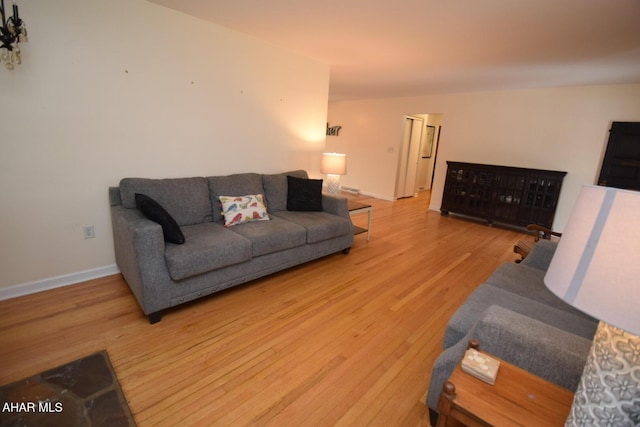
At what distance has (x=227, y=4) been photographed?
7.98 feet

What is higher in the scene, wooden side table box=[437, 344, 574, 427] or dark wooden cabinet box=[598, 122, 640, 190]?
dark wooden cabinet box=[598, 122, 640, 190]

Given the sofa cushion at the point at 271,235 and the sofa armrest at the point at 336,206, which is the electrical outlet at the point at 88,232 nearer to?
the sofa cushion at the point at 271,235

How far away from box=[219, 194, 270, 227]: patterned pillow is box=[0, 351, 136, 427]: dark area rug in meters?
1.43

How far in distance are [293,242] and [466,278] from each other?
5.99 ft

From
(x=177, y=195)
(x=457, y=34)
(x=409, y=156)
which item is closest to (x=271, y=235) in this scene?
(x=177, y=195)

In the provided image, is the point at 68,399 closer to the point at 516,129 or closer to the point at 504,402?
the point at 504,402

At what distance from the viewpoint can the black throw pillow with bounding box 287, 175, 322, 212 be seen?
3.38 metres

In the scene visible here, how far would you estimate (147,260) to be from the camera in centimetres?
193

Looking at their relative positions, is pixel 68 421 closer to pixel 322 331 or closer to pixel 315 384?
pixel 315 384

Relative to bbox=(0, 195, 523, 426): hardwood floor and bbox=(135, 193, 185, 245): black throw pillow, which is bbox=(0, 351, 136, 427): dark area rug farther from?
bbox=(135, 193, 185, 245): black throw pillow

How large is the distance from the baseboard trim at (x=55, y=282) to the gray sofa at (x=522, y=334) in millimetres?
2753

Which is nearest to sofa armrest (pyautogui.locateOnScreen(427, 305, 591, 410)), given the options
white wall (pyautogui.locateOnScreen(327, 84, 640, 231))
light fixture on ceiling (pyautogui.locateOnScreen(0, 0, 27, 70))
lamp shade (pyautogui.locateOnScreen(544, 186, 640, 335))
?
lamp shade (pyautogui.locateOnScreen(544, 186, 640, 335))

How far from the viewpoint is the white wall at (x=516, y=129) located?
14.1 ft

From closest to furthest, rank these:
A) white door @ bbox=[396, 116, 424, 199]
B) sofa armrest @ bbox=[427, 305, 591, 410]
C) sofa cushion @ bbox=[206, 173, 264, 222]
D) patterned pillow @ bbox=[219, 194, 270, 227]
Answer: sofa armrest @ bbox=[427, 305, 591, 410] → patterned pillow @ bbox=[219, 194, 270, 227] → sofa cushion @ bbox=[206, 173, 264, 222] → white door @ bbox=[396, 116, 424, 199]
